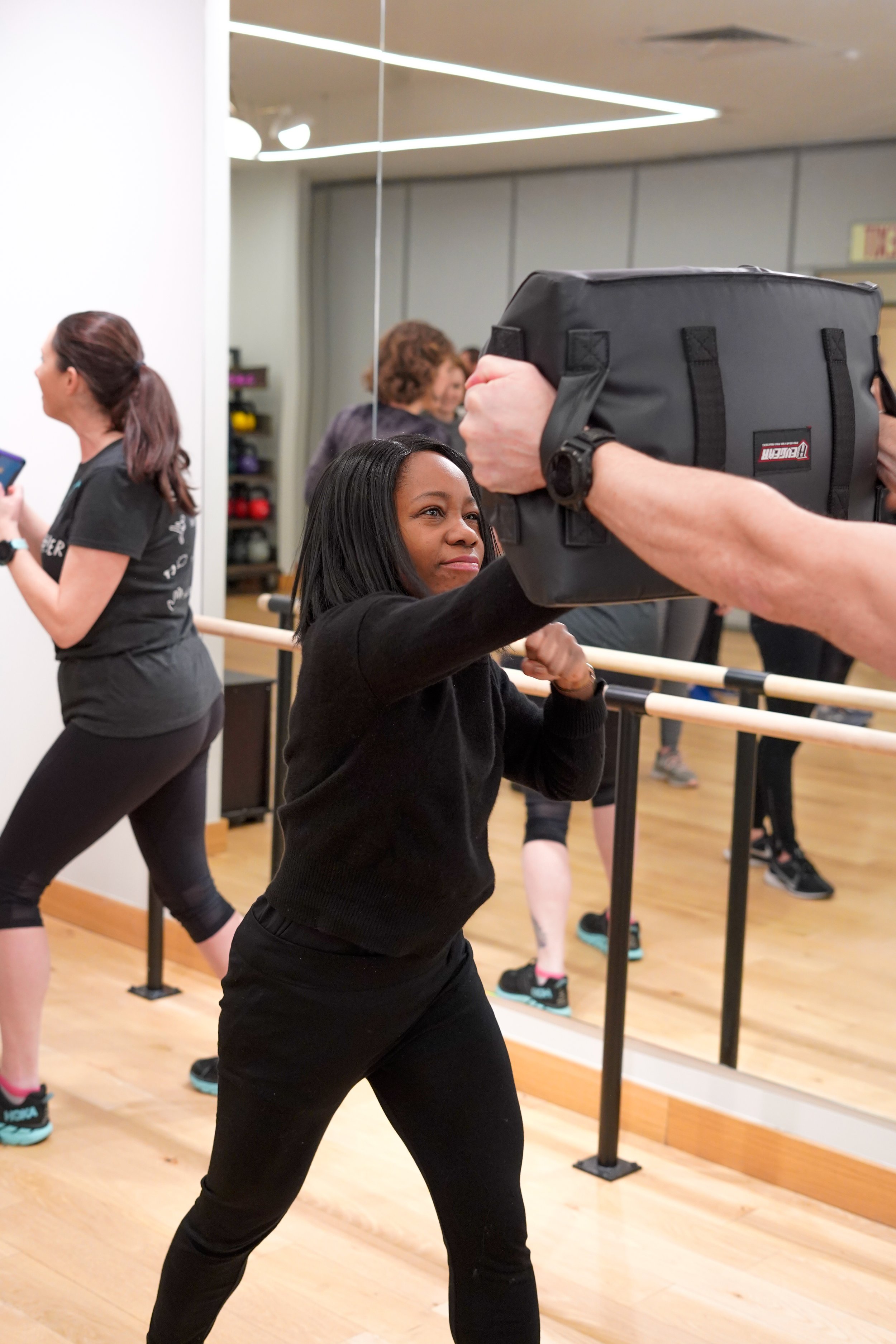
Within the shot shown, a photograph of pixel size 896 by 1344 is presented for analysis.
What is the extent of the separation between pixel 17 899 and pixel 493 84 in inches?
98.6

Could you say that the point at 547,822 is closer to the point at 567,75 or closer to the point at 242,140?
the point at 567,75

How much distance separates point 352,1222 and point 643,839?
2508 millimetres

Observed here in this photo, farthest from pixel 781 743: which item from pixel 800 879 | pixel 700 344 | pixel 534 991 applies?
pixel 700 344

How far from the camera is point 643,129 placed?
3.75 meters

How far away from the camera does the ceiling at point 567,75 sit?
345 centimetres

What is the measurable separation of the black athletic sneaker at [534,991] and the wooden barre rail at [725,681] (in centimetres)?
85

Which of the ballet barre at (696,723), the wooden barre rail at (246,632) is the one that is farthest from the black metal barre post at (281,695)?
the ballet barre at (696,723)

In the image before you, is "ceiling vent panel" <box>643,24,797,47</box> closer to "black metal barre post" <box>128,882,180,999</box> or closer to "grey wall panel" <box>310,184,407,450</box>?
"grey wall panel" <box>310,184,407,450</box>

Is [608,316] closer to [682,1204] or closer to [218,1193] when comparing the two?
[218,1193]

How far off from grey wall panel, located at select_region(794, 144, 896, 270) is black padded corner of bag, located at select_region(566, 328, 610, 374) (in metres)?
2.63

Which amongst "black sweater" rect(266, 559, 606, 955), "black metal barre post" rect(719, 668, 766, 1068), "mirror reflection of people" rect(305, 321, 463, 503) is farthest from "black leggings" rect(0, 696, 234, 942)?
"mirror reflection of people" rect(305, 321, 463, 503)

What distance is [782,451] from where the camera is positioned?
1.19m

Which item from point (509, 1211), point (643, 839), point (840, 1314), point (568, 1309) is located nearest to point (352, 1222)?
point (568, 1309)

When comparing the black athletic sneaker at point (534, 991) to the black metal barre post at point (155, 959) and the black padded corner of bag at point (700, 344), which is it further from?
the black padded corner of bag at point (700, 344)
